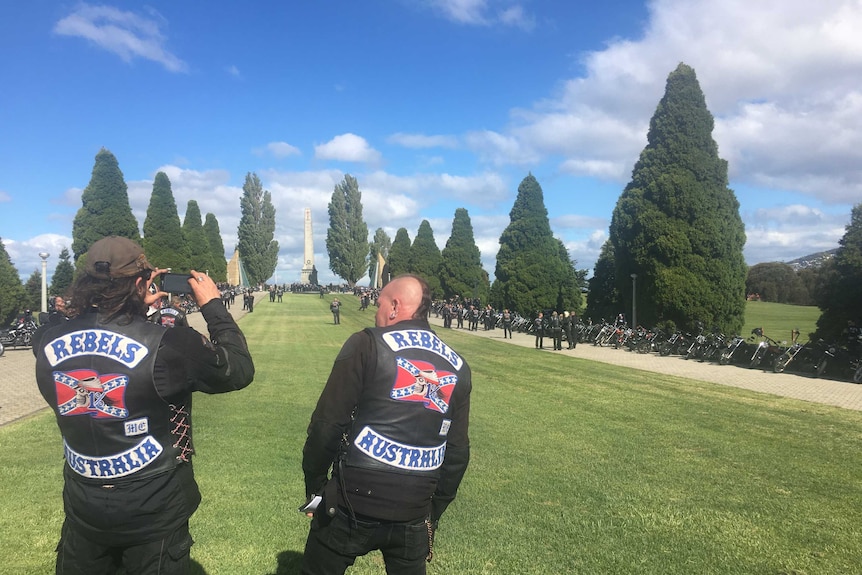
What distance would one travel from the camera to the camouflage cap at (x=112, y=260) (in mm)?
2357

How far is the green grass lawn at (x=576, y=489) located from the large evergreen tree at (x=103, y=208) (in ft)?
93.6

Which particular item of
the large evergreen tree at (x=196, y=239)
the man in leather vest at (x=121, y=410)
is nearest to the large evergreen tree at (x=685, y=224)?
the man in leather vest at (x=121, y=410)

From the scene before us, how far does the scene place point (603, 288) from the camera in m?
30.8

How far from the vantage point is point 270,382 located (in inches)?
511

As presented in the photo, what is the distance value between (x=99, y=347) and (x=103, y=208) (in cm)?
3743

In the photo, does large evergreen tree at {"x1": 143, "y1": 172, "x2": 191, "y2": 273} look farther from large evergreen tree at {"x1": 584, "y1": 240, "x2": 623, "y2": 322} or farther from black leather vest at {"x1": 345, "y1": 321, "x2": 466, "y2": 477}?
black leather vest at {"x1": 345, "y1": 321, "x2": 466, "y2": 477}

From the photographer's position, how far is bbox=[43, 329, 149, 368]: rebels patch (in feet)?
7.47

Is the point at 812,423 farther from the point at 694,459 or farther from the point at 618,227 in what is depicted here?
the point at 618,227

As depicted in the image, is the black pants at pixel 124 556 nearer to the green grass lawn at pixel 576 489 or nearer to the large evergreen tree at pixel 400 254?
the green grass lawn at pixel 576 489


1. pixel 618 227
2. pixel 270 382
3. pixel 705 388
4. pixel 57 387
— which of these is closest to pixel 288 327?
pixel 618 227

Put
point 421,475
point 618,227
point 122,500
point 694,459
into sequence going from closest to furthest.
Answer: point 122,500
point 421,475
point 694,459
point 618,227

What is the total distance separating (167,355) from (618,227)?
25728mm

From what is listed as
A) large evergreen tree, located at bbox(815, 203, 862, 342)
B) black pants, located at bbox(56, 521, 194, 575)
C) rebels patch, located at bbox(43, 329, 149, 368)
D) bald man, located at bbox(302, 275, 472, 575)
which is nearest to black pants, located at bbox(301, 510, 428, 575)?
bald man, located at bbox(302, 275, 472, 575)

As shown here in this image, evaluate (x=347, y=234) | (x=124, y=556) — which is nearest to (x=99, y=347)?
(x=124, y=556)
